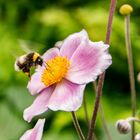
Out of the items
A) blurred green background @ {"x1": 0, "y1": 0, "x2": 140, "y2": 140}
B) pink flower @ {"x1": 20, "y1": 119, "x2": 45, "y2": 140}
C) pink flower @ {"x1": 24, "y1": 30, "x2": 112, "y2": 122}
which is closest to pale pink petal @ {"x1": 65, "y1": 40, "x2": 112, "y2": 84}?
pink flower @ {"x1": 24, "y1": 30, "x2": 112, "y2": 122}

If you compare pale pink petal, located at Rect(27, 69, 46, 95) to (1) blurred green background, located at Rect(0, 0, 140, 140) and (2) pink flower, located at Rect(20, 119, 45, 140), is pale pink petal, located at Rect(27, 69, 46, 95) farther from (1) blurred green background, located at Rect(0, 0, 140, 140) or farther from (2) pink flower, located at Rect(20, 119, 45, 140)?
Answer: (1) blurred green background, located at Rect(0, 0, 140, 140)

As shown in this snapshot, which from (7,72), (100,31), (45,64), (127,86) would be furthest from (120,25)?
(45,64)

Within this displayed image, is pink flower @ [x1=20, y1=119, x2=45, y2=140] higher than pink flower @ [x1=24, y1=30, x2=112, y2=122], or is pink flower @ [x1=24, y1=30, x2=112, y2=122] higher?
pink flower @ [x1=24, y1=30, x2=112, y2=122]

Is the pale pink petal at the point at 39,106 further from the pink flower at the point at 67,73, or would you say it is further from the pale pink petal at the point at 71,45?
the pale pink petal at the point at 71,45

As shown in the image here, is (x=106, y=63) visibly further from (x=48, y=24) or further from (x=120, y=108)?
(x=48, y=24)

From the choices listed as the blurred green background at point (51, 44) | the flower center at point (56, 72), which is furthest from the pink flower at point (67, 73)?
the blurred green background at point (51, 44)

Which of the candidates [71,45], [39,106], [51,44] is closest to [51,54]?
[71,45]

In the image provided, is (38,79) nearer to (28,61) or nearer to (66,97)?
(28,61)
